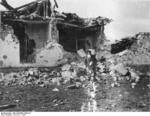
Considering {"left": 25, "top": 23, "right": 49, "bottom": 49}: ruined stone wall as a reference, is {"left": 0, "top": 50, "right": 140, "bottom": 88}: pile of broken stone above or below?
below

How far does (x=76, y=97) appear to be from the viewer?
6.03 meters

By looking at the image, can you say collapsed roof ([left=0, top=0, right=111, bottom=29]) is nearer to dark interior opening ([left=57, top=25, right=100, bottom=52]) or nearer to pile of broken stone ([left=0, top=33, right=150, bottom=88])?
dark interior opening ([left=57, top=25, right=100, bottom=52])

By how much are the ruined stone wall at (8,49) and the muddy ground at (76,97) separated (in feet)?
1.16

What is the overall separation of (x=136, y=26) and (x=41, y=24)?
1.42 metres

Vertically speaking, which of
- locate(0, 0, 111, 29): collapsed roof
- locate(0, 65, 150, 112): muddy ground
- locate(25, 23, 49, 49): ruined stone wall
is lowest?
locate(0, 65, 150, 112): muddy ground

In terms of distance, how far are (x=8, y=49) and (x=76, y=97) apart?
1169mm

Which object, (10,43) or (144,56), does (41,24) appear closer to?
(10,43)

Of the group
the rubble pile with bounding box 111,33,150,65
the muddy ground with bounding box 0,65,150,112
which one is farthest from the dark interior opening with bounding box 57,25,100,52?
the muddy ground with bounding box 0,65,150,112

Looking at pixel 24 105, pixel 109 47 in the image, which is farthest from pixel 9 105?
pixel 109 47

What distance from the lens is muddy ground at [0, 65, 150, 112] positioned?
5934mm

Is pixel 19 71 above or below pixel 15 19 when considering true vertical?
below

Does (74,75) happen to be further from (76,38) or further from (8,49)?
(8,49)

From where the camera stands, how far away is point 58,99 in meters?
6.04

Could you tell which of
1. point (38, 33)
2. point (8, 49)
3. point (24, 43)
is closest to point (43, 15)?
point (38, 33)
